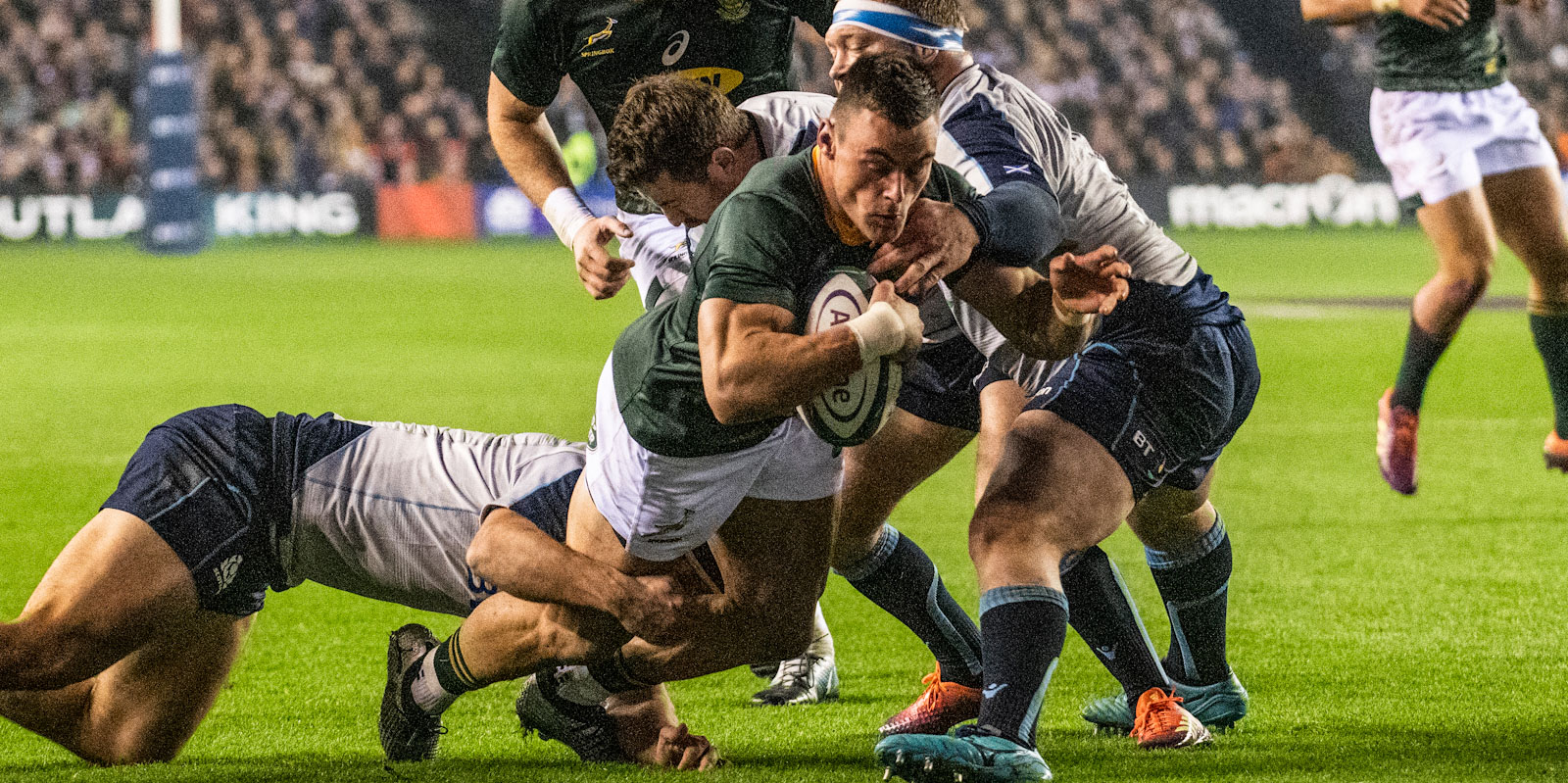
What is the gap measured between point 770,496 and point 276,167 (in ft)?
75.9

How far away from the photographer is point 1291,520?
24.6ft

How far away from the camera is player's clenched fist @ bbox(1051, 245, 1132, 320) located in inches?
142

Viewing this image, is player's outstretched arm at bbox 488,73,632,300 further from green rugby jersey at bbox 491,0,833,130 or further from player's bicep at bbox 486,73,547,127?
green rugby jersey at bbox 491,0,833,130

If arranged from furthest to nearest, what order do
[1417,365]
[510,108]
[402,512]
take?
[1417,365], [510,108], [402,512]

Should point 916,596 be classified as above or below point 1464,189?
below

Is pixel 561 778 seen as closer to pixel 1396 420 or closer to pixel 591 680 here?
pixel 591 680

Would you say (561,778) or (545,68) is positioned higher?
(545,68)

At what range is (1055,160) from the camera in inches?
163

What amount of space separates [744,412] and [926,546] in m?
3.74

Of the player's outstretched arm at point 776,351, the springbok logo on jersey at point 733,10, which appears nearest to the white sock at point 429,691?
the player's outstretched arm at point 776,351

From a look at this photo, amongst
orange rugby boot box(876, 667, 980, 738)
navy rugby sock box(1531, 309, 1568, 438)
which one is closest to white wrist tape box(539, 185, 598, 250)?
orange rugby boot box(876, 667, 980, 738)

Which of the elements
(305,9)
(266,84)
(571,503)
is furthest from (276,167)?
(571,503)

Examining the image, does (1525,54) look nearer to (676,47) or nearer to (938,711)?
(676,47)

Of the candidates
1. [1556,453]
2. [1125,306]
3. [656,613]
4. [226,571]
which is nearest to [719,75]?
[1125,306]
